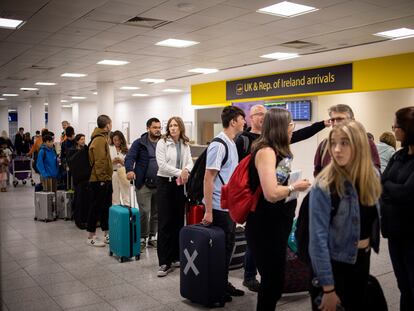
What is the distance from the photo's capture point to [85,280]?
14.3 ft

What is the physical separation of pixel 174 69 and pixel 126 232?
7408mm

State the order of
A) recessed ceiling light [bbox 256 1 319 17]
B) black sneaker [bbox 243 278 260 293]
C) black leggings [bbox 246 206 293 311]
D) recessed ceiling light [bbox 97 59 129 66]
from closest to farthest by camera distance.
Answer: black leggings [bbox 246 206 293 311]
black sneaker [bbox 243 278 260 293]
recessed ceiling light [bbox 256 1 319 17]
recessed ceiling light [bbox 97 59 129 66]

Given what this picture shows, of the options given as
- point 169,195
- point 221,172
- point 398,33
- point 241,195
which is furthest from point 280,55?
point 241,195

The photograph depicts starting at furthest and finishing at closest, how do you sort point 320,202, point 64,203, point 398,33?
point 64,203 → point 398,33 → point 320,202

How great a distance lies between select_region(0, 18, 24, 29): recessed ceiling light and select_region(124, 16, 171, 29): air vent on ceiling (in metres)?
1.59

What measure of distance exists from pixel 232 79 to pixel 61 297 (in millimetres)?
10731

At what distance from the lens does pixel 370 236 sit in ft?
6.72

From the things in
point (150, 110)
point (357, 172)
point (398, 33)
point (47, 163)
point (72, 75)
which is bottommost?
point (47, 163)

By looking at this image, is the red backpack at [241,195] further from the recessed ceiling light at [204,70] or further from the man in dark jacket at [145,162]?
the recessed ceiling light at [204,70]

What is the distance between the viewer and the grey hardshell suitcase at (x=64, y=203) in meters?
7.55

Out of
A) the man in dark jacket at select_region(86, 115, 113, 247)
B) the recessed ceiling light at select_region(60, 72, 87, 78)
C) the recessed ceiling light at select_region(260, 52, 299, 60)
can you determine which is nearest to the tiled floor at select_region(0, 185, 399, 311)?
the man in dark jacket at select_region(86, 115, 113, 247)

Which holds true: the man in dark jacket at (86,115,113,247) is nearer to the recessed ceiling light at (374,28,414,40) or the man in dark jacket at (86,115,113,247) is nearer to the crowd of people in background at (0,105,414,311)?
the crowd of people in background at (0,105,414,311)

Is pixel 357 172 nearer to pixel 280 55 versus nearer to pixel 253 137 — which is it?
pixel 253 137

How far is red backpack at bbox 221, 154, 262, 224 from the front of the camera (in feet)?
8.73
